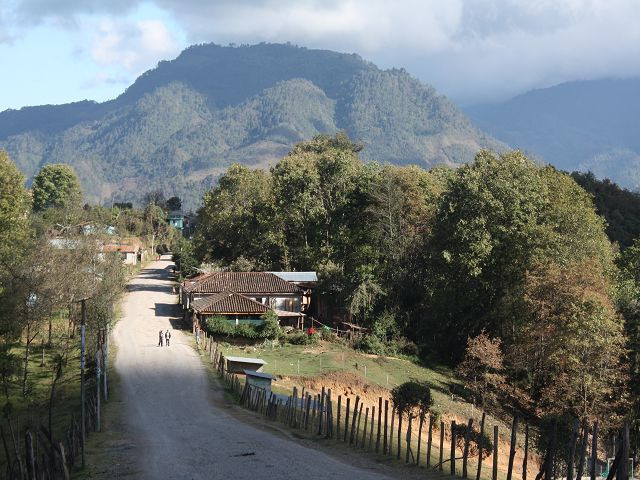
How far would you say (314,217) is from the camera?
6662 centimetres

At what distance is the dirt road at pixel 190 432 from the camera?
21312 millimetres

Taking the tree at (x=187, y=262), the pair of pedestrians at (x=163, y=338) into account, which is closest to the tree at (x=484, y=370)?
the pair of pedestrians at (x=163, y=338)

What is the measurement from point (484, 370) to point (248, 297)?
21.6 m

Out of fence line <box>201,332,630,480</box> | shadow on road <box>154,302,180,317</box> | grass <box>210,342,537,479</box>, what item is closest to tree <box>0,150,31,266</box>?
grass <box>210,342,537,479</box>

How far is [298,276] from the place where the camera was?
64.2 meters

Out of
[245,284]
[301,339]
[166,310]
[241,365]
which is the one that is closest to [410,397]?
[241,365]

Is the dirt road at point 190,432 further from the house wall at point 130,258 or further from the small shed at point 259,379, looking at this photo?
the house wall at point 130,258

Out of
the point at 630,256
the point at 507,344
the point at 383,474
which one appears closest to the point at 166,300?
the point at 507,344

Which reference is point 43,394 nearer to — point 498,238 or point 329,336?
point 329,336

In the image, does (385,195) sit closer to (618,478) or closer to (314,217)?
(314,217)

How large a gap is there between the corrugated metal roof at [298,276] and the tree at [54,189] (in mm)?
66392

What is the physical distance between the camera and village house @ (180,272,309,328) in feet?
183

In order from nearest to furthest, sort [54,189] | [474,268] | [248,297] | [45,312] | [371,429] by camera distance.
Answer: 1. [371,429]
2. [45,312]
3. [474,268]
4. [248,297]
5. [54,189]

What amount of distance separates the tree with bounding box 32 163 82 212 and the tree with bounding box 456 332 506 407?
90.3 m
